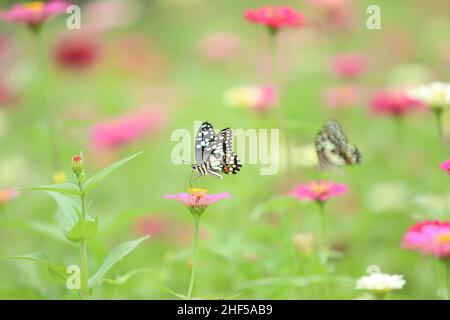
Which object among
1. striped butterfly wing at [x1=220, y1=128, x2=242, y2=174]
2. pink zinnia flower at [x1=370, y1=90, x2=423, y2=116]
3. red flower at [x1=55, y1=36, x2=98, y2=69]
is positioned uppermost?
red flower at [x1=55, y1=36, x2=98, y2=69]

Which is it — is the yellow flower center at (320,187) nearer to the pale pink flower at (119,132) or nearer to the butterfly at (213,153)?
the butterfly at (213,153)

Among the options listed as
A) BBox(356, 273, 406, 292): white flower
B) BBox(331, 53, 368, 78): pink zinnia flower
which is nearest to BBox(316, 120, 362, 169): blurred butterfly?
BBox(356, 273, 406, 292): white flower

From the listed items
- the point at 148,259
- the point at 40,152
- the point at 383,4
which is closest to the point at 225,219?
the point at 148,259

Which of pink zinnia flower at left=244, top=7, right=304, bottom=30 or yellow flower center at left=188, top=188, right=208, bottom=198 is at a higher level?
pink zinnia flower at left=244, top=7, right=304, bottom=30

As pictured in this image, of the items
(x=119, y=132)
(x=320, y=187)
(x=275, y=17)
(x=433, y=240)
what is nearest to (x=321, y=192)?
(x=320, y=187)

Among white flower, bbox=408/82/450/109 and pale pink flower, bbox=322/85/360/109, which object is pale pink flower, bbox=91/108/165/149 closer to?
pale pink flower, bbox=322/85/360/109

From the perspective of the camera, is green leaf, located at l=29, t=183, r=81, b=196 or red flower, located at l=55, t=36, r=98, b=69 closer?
green leaf, located at l=29, t=183, r=81, b=196
